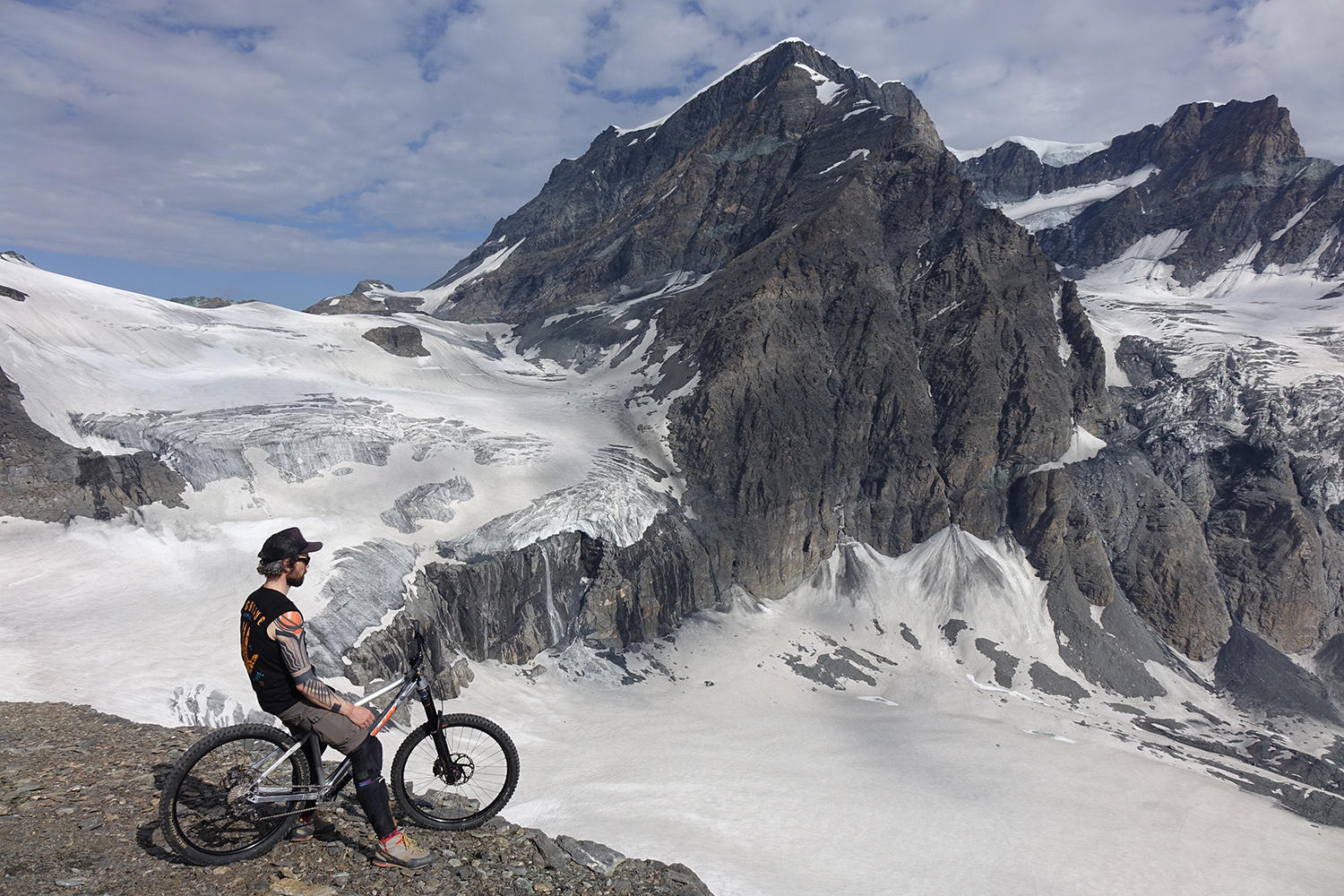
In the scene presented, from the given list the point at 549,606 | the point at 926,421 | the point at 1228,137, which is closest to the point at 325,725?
the point at 549,606

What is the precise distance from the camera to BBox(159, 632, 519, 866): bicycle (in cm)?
652

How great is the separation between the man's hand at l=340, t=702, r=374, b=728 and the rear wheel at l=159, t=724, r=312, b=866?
65cm

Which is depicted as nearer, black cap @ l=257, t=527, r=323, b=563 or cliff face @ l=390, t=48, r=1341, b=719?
black cap @ l=257, t=527, r=323, b=563

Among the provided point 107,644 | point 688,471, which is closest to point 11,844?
point 107,644

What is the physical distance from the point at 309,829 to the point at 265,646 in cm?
206

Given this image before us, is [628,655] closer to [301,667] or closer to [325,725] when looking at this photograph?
[325,725]

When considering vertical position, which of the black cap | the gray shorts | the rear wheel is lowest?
the rear wheel

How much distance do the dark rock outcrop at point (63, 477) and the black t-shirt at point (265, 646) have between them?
39329mm

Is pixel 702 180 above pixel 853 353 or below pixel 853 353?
above

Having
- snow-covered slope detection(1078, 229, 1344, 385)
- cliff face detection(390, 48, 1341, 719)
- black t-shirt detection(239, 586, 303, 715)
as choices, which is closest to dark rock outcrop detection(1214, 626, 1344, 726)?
cliff face detection(390, 48, 1341, 719)

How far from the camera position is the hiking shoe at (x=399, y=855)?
6777mm

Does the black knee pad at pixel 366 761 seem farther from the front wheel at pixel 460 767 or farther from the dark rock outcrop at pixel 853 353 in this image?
the dark rock outcrop at pixel 853 353

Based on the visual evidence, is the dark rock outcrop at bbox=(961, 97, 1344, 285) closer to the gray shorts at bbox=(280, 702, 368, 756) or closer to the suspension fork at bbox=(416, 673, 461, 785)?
the suspension fork at bbox=(416, 673, 461, 785)

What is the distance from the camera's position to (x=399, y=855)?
22.2ft
